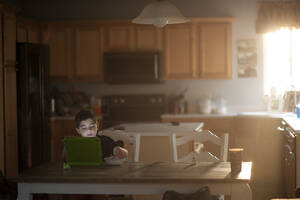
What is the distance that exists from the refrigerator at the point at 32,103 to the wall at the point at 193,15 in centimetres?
131

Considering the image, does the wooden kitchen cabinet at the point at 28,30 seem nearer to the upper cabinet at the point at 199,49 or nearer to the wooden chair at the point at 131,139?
the upper cabinet at the point at 199,49

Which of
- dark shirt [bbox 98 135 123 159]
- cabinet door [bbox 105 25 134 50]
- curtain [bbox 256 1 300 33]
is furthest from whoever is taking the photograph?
cabinet door [bbox 105 25 134 50]

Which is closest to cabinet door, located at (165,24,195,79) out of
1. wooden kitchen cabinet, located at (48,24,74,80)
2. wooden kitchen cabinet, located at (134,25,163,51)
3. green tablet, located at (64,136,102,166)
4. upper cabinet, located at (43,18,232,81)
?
upper cabinet, located at (43,18,232,81)

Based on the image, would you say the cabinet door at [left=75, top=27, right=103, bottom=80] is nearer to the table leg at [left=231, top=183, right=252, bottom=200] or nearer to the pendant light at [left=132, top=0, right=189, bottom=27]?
the pendant light at [left=132, top=0, right=189, bottom=27]

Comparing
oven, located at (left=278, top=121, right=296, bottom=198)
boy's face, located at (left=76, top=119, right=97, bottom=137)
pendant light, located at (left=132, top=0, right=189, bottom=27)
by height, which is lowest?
oven, located at (left=278, top=121, right=296, bottom=198)

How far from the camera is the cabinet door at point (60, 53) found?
7.35 meters

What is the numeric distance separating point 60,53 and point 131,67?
41.3 inches

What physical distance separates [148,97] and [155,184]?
4610 mm

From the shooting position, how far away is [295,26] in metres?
6.88

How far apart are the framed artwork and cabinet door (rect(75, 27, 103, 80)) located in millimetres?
1987

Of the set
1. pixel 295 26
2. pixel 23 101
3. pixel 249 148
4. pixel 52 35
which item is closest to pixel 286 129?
pixel 249 148

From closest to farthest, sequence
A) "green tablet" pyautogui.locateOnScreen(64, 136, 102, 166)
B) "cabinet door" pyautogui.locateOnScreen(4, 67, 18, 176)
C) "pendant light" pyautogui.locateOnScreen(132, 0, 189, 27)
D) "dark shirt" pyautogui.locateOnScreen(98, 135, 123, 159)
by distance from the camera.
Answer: "green tablet" pyautogui.locateOnScreen(64, 136, 102, 166) < "dark shirt" pyautogui.locateOnScreen(98, 135, 123, 159) < "pendant light" pyautogui.locateOnScreen(132, 0, 189, 27) < "cabinet door" pyautogui.locateOnScreen(4, 67, 18, 176)

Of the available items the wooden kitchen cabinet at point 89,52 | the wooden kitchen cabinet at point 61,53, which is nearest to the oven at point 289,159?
the wooden kitchen cabinet at point 89,52

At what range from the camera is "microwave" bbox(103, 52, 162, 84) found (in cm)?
720
